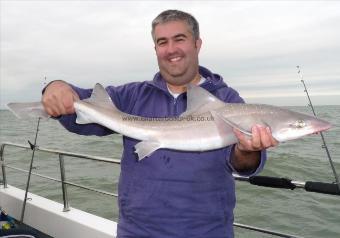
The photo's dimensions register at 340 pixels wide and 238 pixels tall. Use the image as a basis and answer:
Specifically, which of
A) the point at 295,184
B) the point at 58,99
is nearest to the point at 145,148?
the point at 58,99

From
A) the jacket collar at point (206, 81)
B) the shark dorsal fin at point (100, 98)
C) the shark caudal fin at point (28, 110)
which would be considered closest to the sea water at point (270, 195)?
the shark caudal fin at point (28, 110)

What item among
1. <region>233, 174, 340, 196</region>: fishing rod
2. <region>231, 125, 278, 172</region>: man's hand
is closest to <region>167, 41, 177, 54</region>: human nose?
<region>231, 125, 278, 172</region>: man's hand

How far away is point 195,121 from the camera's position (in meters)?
2.85

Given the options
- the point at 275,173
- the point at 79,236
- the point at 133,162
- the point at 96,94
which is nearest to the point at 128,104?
the point at 96,94

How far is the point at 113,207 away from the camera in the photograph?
9094 millimetres

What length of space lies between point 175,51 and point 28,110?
1207 millimetres

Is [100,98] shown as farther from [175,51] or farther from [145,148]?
[175,51]

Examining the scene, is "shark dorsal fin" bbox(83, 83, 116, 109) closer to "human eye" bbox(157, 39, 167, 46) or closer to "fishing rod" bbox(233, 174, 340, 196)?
"human eye" bbox(157, 39, 167, 46)

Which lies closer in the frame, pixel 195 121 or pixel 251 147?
pixel 251 147

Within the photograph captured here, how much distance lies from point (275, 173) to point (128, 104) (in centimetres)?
1004

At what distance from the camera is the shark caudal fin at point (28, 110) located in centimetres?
293

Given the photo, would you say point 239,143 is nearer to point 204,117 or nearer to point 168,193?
point 204,117

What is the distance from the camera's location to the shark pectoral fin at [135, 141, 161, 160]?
2.78m

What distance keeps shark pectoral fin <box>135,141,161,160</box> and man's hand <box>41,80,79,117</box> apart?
60 cm
